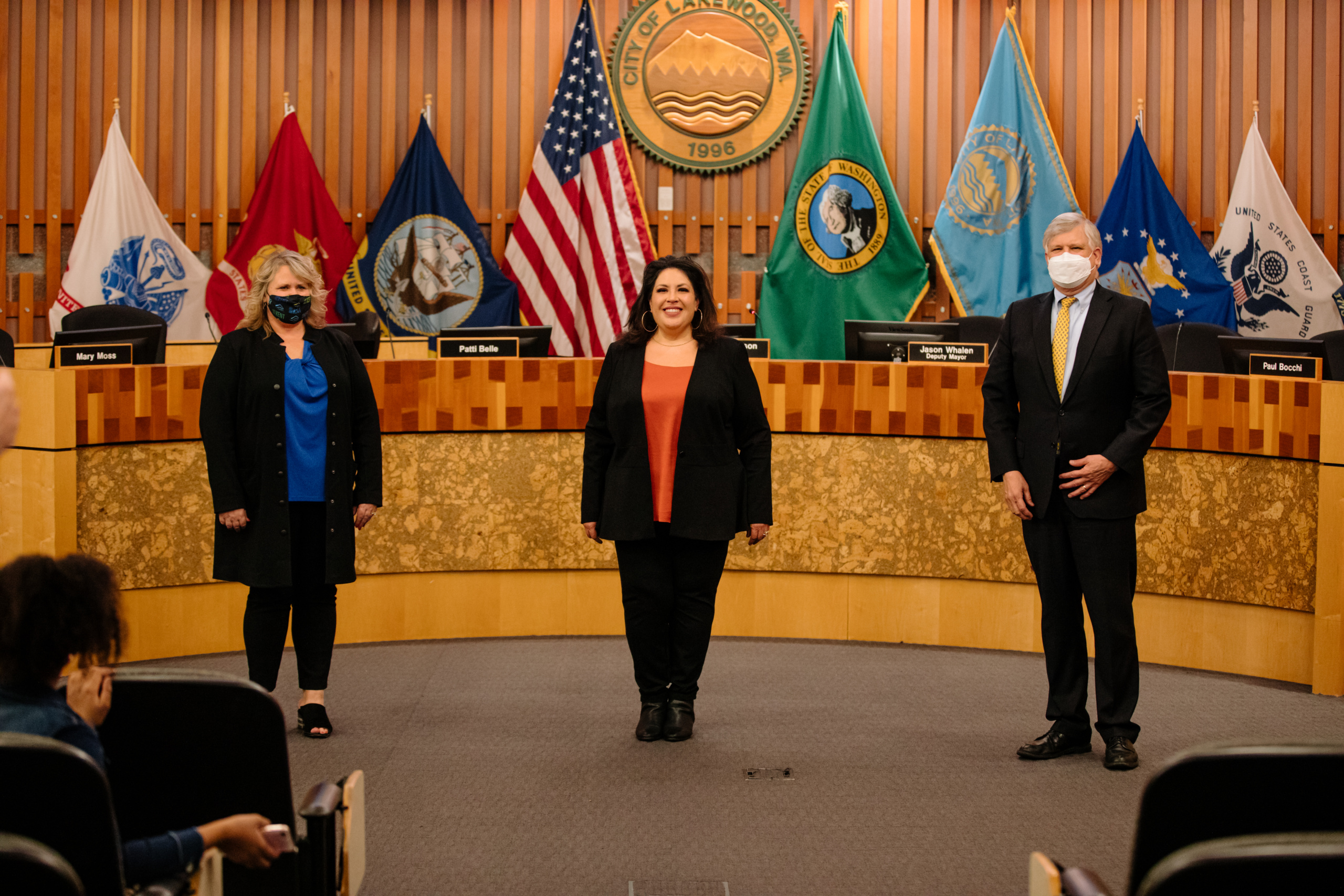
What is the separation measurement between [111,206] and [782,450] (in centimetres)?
473

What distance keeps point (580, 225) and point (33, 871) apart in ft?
21.3

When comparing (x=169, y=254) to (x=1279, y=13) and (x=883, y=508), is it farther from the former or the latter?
(x=1279, y=13)

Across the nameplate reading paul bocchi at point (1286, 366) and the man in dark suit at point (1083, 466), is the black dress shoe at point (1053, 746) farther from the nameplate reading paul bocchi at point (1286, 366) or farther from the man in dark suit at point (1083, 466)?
the nameplate reading paul bocchi at point (1286, 366)

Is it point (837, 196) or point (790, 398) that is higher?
point (837, 196)

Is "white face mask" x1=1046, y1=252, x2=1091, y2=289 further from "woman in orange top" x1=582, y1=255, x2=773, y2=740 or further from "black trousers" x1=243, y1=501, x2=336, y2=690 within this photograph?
"black trousers" x1=243, y1=501, x2=336, y2=690

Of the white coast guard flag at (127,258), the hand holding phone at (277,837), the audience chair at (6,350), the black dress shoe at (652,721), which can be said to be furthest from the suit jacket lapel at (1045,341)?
the white coast guard flag at (127,258)

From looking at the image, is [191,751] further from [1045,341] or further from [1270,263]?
[1270,263]

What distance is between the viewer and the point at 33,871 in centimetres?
108

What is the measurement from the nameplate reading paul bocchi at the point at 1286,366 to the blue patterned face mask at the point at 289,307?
3.11 m

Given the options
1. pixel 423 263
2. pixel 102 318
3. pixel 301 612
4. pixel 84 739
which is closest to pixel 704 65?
pixel 423 263

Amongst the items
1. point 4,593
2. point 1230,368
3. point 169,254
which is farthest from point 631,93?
point 4,593

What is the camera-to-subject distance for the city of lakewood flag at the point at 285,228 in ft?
23.7

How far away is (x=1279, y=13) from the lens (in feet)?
24.6

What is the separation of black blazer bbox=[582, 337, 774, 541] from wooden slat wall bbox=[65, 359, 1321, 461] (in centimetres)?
94
